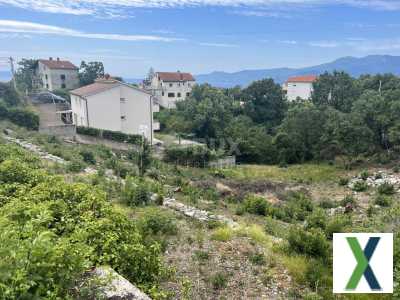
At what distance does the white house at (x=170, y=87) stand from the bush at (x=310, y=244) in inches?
1585

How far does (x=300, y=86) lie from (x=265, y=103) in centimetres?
2129

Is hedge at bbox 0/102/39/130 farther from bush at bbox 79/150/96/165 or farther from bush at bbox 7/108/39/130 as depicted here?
bush at bbox 79/150/96/165

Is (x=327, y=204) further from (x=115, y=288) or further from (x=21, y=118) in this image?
(x=21, y=118)

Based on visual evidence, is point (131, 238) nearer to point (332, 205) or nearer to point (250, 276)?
point (250, 276)

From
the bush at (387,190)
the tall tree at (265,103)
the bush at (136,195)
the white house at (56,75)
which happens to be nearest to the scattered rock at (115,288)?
the bush at (136,195)

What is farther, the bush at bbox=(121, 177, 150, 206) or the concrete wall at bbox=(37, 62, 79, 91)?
the concrete wall at bbox=(37, 62, 79, 91)

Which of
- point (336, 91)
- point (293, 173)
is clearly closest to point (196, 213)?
point (293, 173)

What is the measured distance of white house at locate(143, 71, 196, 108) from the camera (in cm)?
4659

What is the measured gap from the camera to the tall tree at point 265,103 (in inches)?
1464

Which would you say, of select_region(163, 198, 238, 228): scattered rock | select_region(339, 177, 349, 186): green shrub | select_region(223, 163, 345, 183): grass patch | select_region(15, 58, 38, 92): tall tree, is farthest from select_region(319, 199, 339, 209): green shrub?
select_region(15, 58, 38, 92): tall tree

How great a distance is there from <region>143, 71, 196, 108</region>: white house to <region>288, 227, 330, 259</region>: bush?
4025cm

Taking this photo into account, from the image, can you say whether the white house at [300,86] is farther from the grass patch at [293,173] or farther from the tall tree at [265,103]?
the grass patch at [293,173]

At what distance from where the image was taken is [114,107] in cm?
2739

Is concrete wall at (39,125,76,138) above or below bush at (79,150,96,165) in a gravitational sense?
above
